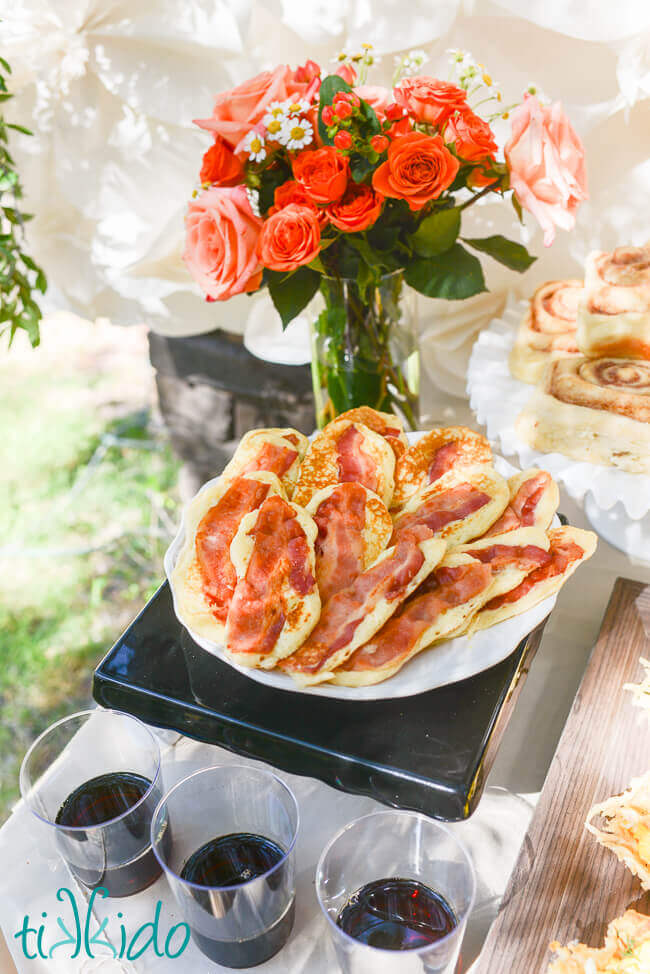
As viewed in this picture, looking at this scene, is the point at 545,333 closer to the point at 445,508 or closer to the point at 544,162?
the point at 544,162

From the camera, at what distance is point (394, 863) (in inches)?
26.0

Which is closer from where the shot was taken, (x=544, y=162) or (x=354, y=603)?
(x=354, y=603)

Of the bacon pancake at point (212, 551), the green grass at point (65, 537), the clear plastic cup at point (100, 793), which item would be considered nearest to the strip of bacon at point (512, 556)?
the bacon pancake at point (212, 551)

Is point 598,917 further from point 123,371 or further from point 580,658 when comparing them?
point 123,371

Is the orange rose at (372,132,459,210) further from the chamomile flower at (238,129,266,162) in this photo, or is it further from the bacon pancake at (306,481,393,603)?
the bacon pancake at (306,481,393,603)

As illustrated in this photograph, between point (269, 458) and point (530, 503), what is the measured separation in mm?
280

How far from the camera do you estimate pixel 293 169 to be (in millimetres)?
911

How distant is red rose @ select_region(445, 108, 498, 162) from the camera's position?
888 millimetres

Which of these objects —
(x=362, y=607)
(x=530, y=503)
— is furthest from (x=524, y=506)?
(x=362, y=607)

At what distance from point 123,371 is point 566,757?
1.96 metres

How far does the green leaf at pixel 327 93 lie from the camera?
92 cm

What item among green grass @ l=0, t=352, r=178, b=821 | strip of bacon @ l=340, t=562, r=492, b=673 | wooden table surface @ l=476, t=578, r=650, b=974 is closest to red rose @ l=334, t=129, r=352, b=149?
strip of bacon @ l=340, t=562, r=492, b=673

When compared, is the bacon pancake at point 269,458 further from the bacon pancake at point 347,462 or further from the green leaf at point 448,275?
the green leaf at point 448,275

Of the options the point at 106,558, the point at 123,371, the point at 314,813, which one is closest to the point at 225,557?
the point at 314,813
